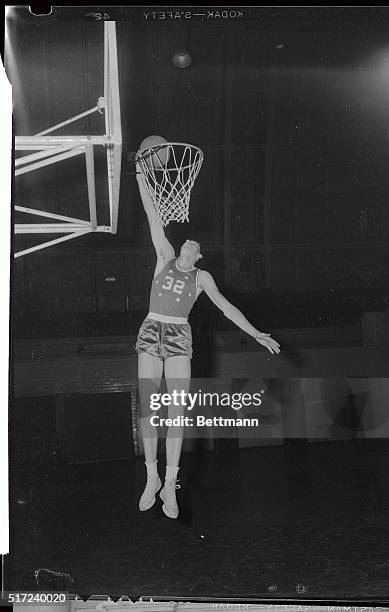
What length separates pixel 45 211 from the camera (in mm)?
2330

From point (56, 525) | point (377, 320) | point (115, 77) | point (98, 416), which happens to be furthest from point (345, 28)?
point (56, 525)

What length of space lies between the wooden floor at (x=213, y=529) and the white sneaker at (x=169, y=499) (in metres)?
0.02

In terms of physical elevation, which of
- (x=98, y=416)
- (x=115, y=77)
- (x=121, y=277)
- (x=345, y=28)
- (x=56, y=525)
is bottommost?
(x=56, y=525)

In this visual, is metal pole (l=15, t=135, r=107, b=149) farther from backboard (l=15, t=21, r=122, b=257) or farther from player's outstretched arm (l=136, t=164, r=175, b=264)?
player's outstretched arm (l=136, t=164, r=175, b=264)

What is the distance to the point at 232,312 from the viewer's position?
2322 millimetres

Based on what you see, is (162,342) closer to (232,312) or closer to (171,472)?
(232,312)

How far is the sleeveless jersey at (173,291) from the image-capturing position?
2.32 m

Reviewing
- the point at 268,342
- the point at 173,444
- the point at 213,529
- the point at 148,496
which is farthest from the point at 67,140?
the point at 213,529

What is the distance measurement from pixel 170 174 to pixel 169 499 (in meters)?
1.18

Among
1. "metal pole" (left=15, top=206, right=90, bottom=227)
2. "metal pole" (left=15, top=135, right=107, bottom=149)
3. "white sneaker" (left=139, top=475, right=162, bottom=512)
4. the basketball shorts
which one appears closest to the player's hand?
the basketball shorts

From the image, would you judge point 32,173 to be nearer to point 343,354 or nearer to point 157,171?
point 157,171

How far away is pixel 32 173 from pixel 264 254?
906mm

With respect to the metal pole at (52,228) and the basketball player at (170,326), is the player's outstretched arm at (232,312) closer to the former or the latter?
the basketball player at (170,326)

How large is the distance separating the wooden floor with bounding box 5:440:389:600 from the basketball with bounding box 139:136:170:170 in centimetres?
107
